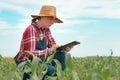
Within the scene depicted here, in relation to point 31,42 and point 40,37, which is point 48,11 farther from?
point 31,42

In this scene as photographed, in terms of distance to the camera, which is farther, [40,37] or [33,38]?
[40,37]

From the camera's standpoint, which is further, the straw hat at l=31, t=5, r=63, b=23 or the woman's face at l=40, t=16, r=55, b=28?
the straw hat at l=31, t=5, r=63, b=23

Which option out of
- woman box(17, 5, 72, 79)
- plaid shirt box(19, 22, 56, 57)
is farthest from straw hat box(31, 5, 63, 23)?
plaid shirt box(19, 22, 56, 57)

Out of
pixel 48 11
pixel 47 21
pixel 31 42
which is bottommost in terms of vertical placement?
pixel 31 42

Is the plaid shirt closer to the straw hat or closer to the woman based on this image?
the woman

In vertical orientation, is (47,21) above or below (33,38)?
above

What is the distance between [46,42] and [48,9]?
0.44 metres

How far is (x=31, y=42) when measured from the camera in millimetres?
5277

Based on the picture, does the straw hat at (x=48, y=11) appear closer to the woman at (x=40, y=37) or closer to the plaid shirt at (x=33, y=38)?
the woman at (x=40, y=37)

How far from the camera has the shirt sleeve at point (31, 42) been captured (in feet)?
17.3

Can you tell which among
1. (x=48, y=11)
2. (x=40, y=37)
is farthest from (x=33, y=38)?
(x=48, y=11)

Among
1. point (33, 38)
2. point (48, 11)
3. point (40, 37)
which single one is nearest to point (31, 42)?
point (33, 38)

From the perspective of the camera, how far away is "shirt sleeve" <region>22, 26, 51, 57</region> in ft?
17.3

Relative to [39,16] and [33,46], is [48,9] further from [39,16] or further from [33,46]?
[33,46]
